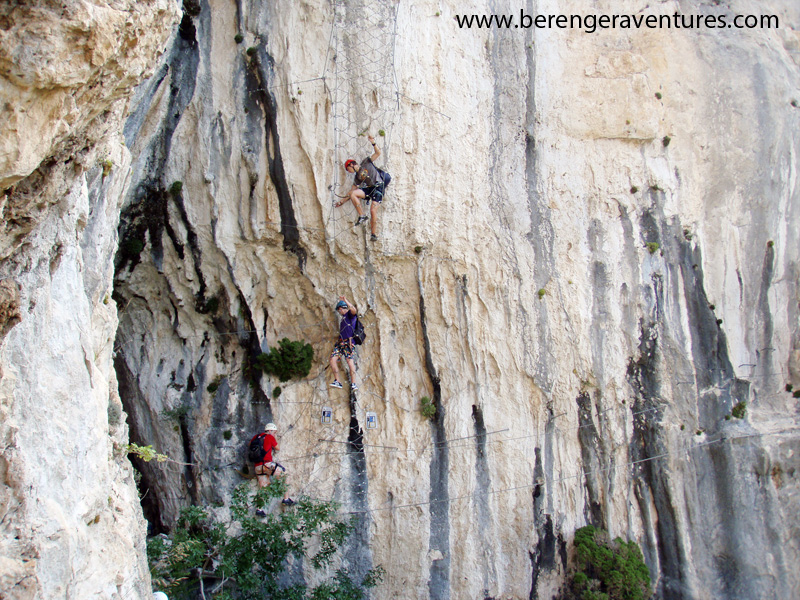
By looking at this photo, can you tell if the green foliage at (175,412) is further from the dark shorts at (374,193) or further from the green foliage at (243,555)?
the dark shorts at (374,193)

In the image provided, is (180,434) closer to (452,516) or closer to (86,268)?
(452,516)

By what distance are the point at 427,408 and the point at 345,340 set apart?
2.01 meters

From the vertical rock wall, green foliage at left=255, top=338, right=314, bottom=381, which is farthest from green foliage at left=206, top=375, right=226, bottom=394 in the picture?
green foliage at left=255, top=338, right=314, bottom=381

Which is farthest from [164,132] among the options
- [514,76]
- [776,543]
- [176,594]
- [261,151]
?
[776,543]

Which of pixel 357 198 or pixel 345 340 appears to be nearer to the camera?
pixel 357 198

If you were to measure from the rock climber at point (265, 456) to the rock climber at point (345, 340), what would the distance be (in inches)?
58.3

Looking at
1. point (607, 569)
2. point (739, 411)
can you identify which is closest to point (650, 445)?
point (739, 411)

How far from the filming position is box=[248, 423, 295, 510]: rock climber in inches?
441

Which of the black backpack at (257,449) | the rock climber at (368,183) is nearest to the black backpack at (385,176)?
the rock climber at (368,183)

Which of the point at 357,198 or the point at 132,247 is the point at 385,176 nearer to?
the point at 357,198

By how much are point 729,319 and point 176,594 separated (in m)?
10.8

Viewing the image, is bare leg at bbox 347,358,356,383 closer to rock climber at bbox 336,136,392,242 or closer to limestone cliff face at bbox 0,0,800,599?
limestone cliff face at bbox 0,0,800,599

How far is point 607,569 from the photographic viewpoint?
10.8m

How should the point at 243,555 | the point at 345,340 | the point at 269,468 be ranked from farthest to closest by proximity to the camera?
the point at 345,340, the point at 269,468, the point at 243,555
